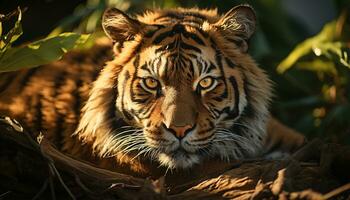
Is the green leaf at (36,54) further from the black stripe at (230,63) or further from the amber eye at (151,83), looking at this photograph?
the black stripe at (230,63)

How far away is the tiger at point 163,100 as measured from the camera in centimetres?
293

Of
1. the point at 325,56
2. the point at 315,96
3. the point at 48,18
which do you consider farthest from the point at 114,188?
the point at 48,18

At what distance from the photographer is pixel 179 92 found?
290 centimetres

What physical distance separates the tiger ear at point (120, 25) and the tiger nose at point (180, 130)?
1.90 feet

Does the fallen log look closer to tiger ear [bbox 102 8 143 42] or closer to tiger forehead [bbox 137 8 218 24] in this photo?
tiger ear [bbox 102 8 143 42]

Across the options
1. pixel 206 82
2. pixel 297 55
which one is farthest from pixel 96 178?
pixel 297 55

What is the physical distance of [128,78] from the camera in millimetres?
3115

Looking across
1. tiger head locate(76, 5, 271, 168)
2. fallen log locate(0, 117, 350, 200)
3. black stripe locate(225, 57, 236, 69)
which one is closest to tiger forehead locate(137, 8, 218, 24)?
tiger head locate(76, 5, 271, 168)

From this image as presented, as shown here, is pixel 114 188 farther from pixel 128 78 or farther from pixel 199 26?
pixel 199 26

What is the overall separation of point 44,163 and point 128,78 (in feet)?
2.56

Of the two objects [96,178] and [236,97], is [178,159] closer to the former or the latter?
[236,97]

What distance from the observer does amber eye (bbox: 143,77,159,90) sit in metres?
3.01

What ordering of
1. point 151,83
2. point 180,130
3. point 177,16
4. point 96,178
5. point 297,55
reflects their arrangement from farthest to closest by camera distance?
1. point 297,55
2. point 177,16
3. point 151,83
4. point 180,130
5. point 96,178

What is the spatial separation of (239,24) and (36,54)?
94cm
